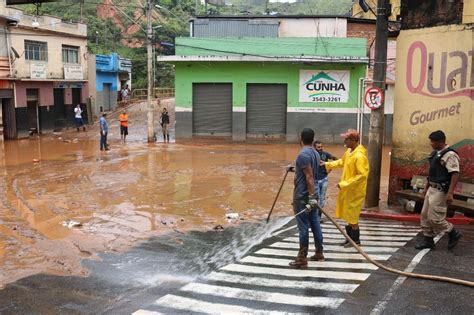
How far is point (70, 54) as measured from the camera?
110ft

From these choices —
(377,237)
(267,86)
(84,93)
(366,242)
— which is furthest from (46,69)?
(366,242)

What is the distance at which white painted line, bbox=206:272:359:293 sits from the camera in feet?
19.9

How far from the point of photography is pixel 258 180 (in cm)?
1583

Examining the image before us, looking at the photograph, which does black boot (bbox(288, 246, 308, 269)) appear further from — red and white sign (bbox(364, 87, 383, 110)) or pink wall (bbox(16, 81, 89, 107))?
pink wall (bbox(16, 81, 89, 107))

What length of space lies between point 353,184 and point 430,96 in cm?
414

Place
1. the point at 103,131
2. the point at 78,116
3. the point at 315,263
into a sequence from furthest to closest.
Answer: the point at 78,116
the point at 103,131
the point at 315,263

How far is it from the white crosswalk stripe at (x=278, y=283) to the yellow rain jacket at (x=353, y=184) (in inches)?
23.7

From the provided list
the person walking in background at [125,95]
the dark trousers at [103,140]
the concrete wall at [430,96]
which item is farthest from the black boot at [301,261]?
the person walking in background at [125,95]

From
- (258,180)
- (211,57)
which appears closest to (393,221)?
(258,180)

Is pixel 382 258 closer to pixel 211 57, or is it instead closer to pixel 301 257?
pixel 301 257

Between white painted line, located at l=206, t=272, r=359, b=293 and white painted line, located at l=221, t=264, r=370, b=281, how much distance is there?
0.81 ft

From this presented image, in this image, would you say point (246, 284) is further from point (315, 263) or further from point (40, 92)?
point (40, 92)

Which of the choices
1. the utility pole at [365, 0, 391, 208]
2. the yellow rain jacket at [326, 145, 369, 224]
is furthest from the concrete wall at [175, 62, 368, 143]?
the yellow rain jacket at [326, 145, 369, 224]

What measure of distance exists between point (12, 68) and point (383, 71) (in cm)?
2296
